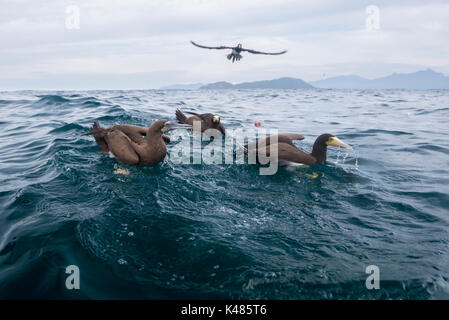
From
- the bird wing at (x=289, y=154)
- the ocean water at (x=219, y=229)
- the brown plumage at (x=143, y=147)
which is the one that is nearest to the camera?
the ocean water at (x=219, y=229)

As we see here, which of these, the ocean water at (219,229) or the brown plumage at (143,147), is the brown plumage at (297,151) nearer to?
the ocean water at (219,229)

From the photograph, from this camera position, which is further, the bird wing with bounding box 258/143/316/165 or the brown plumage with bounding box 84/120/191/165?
the bird wing with bounding box 258/143/316/165

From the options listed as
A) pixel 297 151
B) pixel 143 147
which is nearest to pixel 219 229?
pixel 143 147

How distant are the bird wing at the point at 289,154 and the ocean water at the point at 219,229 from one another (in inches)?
12.8

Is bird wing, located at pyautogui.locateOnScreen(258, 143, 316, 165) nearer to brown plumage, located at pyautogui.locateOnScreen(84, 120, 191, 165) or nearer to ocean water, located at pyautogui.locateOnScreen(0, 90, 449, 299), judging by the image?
ocean water, located at pyautogui.locateOnScreen(0, 90, 449, 299)

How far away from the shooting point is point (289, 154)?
773 centimetres

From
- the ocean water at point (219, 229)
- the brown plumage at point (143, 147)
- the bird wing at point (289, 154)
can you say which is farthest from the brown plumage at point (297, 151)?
the brown plumage at point (143, 147)

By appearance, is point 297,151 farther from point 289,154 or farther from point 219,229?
point 219,229

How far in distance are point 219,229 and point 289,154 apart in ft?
12.1

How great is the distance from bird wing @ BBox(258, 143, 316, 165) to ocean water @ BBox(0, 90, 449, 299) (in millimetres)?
324

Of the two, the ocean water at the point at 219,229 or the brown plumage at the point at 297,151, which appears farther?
the brown plumage at the point at 297,151

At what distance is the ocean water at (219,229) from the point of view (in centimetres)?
361

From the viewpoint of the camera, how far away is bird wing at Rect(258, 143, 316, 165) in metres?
7.74

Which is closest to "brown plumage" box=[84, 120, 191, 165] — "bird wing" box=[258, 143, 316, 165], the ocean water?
the ocean water
